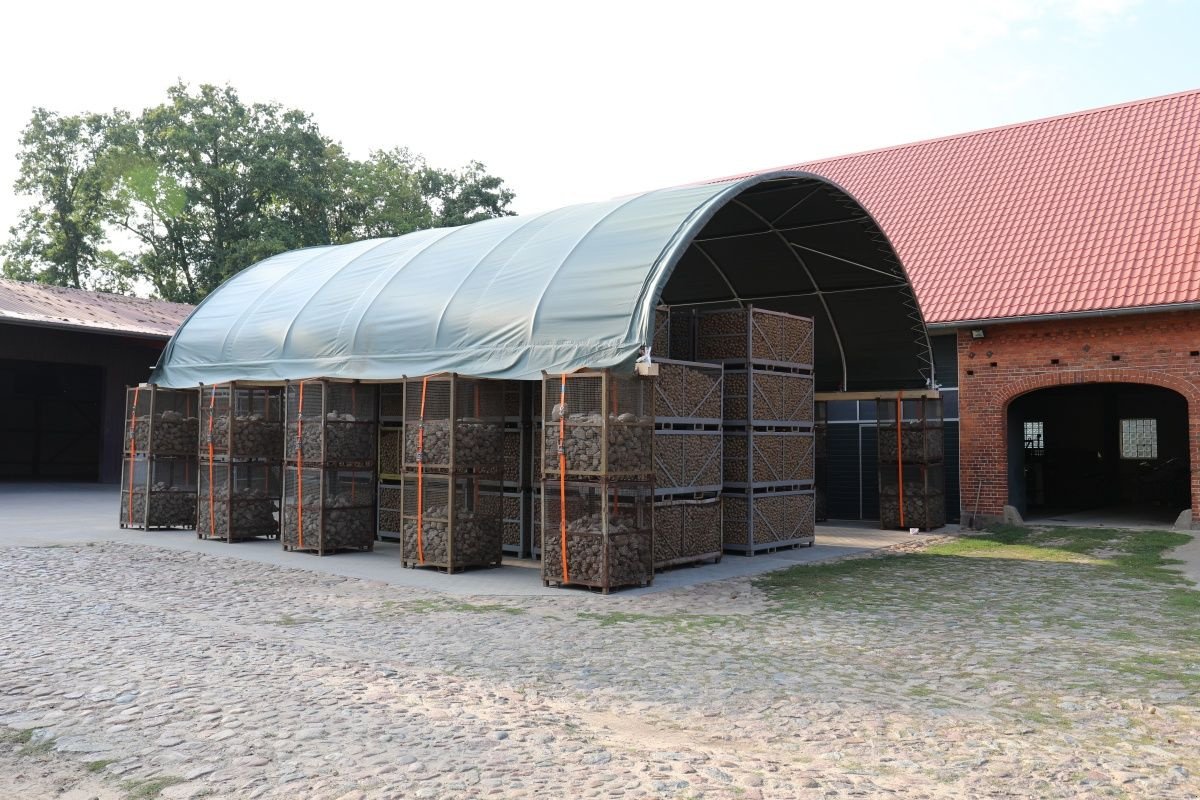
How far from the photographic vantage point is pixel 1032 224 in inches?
815

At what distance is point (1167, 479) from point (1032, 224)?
7.38m

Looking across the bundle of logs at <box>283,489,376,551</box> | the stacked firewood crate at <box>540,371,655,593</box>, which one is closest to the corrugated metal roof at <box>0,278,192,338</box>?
the bundle of logs at <box>283,489,376,551</box>

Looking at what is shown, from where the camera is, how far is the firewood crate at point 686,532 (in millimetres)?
12688

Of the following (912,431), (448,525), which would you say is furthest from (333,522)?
(912,431)

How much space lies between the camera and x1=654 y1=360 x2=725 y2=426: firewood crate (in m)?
12.7

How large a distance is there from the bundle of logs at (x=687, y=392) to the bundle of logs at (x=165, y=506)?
30.2 feet

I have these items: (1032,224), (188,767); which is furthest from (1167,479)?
(188,767)

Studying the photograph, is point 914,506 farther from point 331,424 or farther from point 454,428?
point 331,424

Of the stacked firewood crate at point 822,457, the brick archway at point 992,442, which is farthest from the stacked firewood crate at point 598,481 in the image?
the brick archway at point 992,442

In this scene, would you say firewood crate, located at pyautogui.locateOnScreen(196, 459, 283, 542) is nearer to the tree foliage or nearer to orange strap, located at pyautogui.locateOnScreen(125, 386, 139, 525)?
orange strap, located at pyautogui.locateOnScreen(125, 386, 139, 525)

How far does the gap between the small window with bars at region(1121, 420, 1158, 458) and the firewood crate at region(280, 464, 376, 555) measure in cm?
2062

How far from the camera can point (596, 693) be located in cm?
688

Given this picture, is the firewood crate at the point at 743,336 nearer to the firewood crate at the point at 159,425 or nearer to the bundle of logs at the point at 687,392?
the bundle of logs at the point at 687,392

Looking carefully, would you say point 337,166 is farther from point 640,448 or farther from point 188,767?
point 188,767
